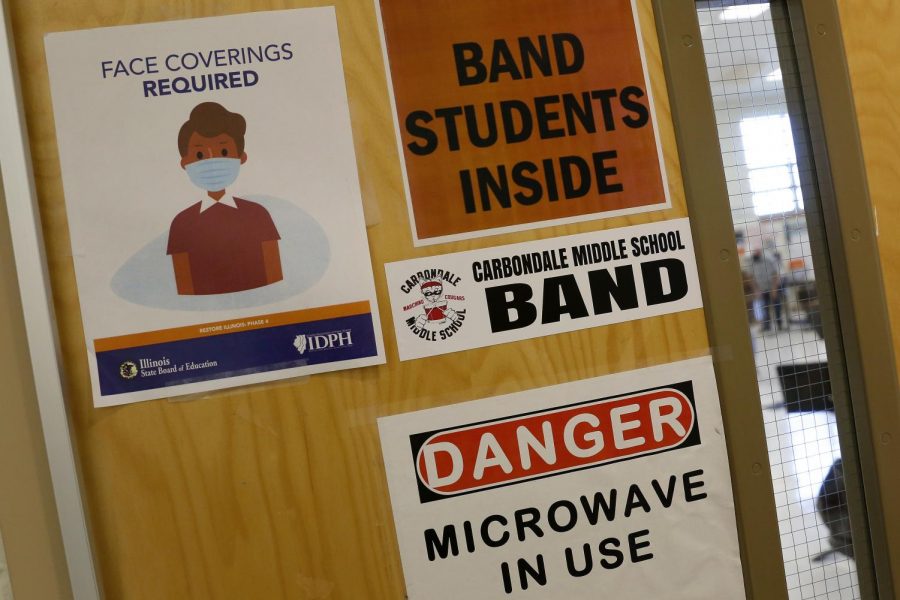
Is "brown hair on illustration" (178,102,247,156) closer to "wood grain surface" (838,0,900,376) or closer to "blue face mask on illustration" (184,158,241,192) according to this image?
"blue face mask on illustration" (184,158,241,192)

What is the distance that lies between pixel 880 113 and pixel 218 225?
1157mm

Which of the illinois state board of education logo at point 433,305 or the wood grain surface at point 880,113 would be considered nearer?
the illinois state board of education logo at point 433,305

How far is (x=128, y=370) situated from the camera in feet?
3.39

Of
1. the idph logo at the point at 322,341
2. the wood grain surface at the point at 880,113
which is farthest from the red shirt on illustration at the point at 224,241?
the wood grain surface at the point at 880,113

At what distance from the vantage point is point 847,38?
4.05 ft

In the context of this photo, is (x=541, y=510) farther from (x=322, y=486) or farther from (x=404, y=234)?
(x=404, y=234)

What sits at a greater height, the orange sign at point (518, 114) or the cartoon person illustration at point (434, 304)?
the orange sign at point (518, 114)

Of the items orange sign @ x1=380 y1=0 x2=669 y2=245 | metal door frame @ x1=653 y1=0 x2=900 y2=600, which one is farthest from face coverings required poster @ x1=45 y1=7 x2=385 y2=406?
metal door frame @ x1=653 y1=0 x2=900 y2=600

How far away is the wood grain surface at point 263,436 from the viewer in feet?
3.38

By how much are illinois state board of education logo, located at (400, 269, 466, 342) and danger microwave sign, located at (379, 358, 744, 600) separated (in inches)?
5.1

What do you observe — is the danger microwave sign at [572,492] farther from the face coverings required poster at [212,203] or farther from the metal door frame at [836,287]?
the face coverings required poster at [212,203]

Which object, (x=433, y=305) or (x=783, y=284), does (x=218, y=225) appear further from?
(x=783, y=284)

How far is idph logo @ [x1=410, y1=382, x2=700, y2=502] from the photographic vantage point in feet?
3.65

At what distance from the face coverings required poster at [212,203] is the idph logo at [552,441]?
0.20 m
